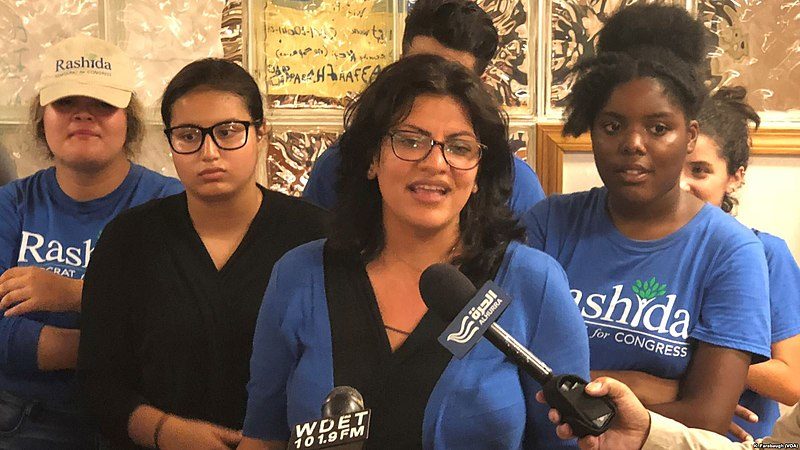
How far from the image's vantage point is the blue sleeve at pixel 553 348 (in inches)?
51.6

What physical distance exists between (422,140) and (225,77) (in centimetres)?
60

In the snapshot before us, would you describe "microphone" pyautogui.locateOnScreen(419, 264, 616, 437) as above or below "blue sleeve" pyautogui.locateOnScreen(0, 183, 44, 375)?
above

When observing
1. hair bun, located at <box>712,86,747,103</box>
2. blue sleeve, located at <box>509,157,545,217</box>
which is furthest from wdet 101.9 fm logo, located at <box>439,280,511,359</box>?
hair bun, located at <box>712,86,747,103</box>

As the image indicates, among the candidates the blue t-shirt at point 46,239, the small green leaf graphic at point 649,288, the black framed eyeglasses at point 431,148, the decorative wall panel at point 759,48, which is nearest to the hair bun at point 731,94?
the decorative wall panel at point 759,48

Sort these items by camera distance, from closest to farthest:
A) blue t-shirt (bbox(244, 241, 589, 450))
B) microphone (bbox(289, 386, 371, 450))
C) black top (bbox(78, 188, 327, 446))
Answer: microphone (bbox(289, 386, 371, 450))
blue t-shirt (bbox(244, 241, 589, 450))
black top (bbox(78, 188, 327, 446))

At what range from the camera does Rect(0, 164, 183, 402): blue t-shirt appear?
1.96 m

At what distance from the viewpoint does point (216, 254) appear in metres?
1.76

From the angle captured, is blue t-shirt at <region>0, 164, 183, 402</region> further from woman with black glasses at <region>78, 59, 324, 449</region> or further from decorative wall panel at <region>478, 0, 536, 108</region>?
decorative wall panel at <region>478, 0, 536, 108</region>

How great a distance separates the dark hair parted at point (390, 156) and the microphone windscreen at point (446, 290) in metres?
0.21

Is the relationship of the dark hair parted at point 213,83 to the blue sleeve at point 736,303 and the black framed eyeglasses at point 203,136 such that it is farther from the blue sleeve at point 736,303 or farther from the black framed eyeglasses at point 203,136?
the blue sleeve at point 736,303

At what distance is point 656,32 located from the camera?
179 cm

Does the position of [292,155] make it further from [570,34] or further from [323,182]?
[570,34]

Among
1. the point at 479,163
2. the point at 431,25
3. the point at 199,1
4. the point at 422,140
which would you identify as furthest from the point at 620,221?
the point at 199,1

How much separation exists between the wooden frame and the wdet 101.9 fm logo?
1677 mm
